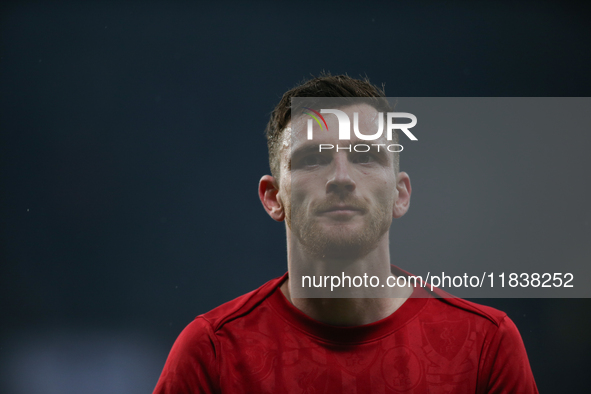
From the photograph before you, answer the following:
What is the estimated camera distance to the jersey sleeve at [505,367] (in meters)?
1.01

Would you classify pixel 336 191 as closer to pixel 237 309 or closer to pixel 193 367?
pixel 237 309

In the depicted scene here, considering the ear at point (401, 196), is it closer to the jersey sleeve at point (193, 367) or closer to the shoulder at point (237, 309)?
the shoulder at point (237, 309)

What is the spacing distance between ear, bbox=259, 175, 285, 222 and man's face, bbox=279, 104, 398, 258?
57mm

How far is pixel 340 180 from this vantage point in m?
1.04

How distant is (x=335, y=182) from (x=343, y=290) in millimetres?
294

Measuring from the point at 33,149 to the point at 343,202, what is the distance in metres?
1.64

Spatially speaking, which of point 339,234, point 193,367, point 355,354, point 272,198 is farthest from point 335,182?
point 193,367

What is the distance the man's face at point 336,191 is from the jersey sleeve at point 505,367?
0.41 meters

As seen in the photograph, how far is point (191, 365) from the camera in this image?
106cm

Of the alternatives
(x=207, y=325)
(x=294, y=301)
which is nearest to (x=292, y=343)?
(x=294, y=301)

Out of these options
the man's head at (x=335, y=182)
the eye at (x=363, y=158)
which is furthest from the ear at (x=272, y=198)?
the eye at (x=363, y=158)

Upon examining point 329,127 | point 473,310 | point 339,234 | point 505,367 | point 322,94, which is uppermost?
point 322,94

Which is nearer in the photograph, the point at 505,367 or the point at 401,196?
the point at 505,367

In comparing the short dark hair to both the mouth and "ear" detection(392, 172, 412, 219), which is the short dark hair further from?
the mouth
